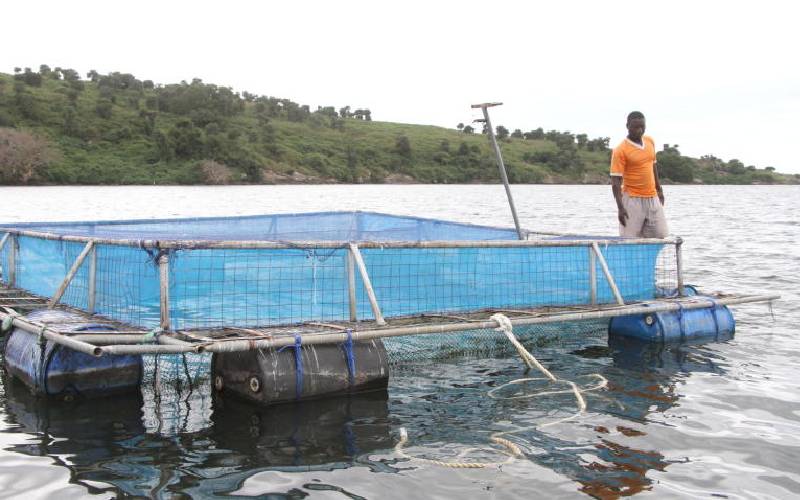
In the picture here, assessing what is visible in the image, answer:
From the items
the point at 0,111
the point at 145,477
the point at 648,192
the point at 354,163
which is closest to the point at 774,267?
the point at 648,192

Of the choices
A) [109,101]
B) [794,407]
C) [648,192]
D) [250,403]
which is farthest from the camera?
[109,101]

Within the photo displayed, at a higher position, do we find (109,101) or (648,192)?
(109,101)

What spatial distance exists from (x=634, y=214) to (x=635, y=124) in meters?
1.45

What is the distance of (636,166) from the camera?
12.0 m

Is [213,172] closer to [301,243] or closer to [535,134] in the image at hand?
[301,243]

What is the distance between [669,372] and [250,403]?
5.53 metres

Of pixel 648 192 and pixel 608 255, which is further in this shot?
pixel 648 192

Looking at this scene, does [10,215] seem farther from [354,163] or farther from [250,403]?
[354,163]

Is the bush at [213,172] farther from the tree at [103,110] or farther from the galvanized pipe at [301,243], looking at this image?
the galvanized pipe at [301,243]

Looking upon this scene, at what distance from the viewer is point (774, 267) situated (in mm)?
21875

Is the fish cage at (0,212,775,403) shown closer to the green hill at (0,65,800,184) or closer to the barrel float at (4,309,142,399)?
the barrel float at (4,309,142,399)

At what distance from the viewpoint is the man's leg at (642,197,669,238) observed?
12148 mm

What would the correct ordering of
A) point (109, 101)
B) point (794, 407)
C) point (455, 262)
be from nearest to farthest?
point (794, 407), point (455, 262), point (109, 101)

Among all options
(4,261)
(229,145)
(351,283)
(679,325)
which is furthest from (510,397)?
(229,145)
